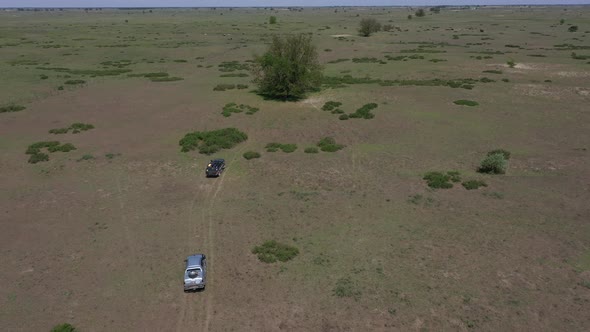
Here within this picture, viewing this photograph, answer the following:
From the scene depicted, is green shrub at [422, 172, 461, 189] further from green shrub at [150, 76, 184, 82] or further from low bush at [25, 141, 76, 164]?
green shrub at [150, 76, 184, 82]

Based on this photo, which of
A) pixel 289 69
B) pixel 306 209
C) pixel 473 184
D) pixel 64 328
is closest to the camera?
pixel 64 328

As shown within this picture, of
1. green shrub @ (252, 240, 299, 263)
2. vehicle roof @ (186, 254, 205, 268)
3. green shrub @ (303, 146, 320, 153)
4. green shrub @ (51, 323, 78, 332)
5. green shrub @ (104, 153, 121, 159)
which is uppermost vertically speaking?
green shrub @ (104, 153, 121, 159)

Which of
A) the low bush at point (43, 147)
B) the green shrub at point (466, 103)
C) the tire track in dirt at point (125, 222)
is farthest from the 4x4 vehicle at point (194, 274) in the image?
the green shrub at point (466, 103)

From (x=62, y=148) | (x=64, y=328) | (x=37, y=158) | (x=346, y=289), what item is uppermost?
(x=62, y=148)

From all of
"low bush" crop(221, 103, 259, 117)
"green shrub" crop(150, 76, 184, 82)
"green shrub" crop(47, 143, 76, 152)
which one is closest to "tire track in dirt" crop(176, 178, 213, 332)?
"green shrub" crop(47, 143, 76, 152)

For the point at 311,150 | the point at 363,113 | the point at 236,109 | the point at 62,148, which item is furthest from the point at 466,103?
the point at 62,148

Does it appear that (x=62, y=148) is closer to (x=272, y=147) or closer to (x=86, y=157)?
(x=86, y=157)

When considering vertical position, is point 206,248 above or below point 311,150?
below
